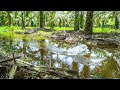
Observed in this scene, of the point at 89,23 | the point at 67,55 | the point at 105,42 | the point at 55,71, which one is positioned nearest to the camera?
the point at 55,71

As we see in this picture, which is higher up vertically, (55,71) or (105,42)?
(105,42)

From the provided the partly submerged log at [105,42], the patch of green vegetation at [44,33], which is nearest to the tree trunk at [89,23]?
the partly submerged log at [105,42]

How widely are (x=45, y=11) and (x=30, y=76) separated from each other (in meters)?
1.37

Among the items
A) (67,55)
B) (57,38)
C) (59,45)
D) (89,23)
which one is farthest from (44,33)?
(89,23)

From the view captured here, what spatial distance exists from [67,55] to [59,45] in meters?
0.38

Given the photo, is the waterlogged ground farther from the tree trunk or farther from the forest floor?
the tree trunk

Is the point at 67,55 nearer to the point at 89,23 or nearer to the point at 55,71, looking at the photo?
the point at 55,71

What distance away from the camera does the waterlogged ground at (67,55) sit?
5.56 m

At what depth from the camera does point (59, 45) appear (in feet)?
20.3
